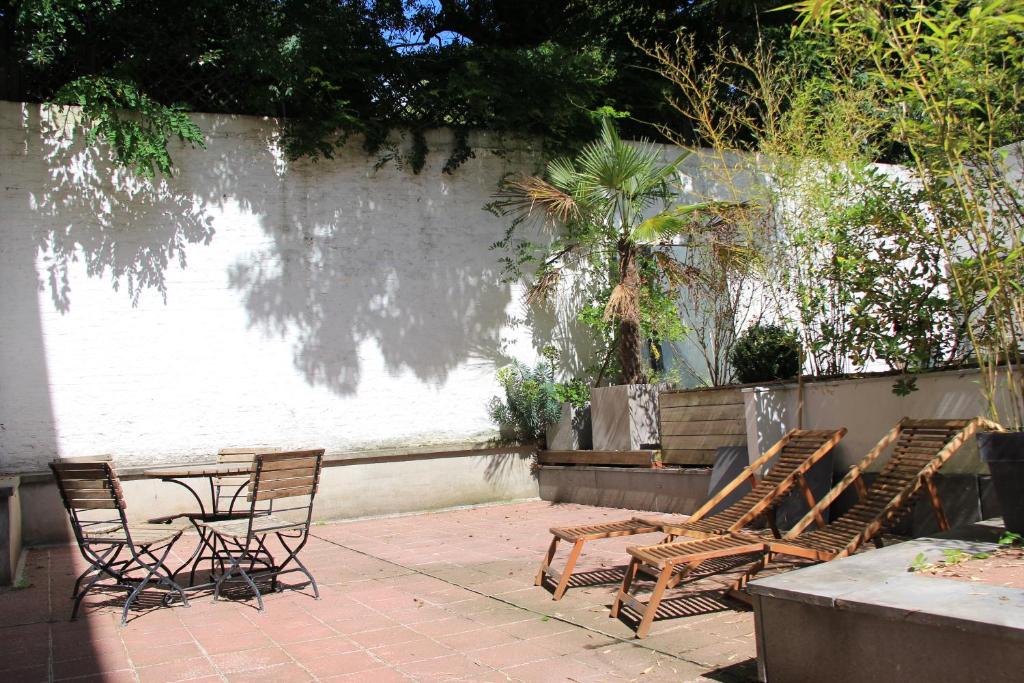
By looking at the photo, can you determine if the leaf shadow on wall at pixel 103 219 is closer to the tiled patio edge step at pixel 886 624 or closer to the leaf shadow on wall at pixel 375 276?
the leaf shadow on wall at pixel 375 276

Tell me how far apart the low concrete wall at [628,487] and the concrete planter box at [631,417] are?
0.95 ft

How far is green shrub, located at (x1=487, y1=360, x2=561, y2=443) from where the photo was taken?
970 centimetres

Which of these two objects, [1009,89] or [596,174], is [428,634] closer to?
[1009,89]

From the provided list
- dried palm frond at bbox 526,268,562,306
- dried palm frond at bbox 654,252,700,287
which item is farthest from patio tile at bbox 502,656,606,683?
dried palm frond at bbox 526,268,562,306

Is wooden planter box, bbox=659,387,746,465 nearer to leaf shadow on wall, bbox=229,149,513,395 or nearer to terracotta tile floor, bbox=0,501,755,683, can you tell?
terracotta tile floor, bbox=0,501,755,683

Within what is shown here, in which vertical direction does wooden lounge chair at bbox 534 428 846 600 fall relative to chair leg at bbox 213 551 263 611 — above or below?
above

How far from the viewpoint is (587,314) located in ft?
32.8

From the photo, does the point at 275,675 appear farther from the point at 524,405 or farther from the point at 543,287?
the point at 543,287

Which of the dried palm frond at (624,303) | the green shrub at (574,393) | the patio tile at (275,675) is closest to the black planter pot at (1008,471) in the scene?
the patio tile at (275,675)

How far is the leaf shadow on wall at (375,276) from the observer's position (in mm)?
8992

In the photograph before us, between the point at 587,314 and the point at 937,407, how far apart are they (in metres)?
4.96

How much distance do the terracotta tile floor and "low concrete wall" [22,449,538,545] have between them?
1.53 meters

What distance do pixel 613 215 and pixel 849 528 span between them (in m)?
5.58

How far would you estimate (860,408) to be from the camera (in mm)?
6008
